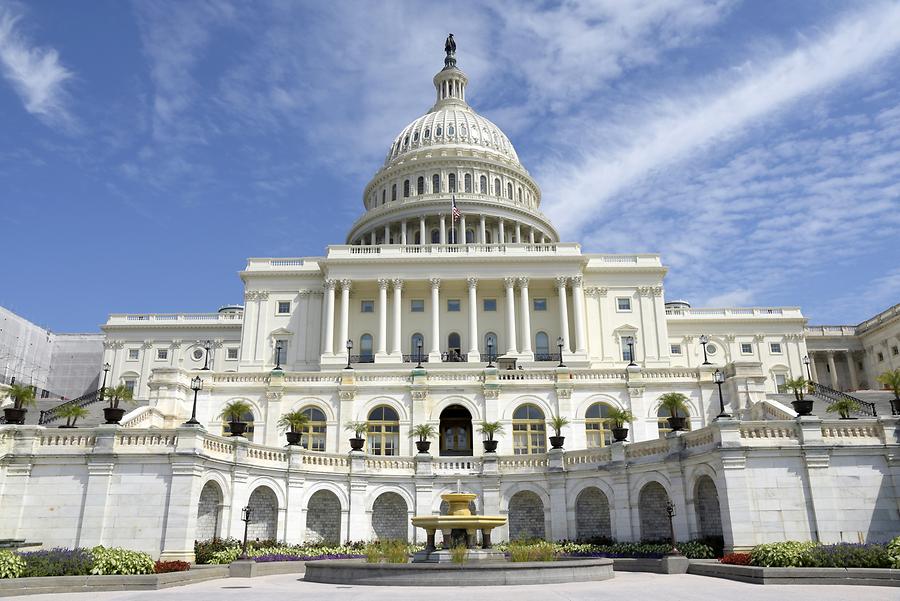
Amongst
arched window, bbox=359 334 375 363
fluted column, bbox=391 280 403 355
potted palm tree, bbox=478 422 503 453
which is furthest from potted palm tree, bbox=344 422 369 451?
arched window, bbox=359 334 375 363

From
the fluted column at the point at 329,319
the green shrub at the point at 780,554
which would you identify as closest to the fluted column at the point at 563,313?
the fluted column at the point at 329,319

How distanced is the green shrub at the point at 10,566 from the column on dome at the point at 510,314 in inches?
2248

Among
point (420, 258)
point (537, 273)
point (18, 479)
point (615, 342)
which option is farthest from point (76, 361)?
point (18, 479)

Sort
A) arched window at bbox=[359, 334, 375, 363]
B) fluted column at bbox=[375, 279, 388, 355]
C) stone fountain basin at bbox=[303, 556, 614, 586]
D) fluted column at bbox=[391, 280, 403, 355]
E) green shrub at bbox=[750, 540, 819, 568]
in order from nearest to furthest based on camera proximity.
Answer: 1. stone fountain basin at bbox=[303, 556, 614, 586]
2. green shrub at bbox=[750, 540, 819, 568]
3. fluted column at bbox=[391, 280, 403, 355]
4. fluted column at bbox=[375, 279, 388, 355]
5. arched window at bbox=[359, 334, 375, 363]

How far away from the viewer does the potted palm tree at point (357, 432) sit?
4047 centimetres

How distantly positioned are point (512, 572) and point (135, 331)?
88964 millimetres

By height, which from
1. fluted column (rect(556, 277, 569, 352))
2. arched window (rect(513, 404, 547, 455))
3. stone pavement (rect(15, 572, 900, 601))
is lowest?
stone pavement (rect(15, 572, 900, 601))

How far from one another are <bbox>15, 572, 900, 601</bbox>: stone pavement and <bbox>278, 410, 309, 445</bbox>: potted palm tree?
534 inches

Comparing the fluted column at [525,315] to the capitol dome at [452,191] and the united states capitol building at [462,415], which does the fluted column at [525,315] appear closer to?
the united states capitol building at [462,415]

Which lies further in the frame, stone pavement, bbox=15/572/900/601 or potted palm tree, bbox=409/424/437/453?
potted palm tree, bbox=409/424/437/453

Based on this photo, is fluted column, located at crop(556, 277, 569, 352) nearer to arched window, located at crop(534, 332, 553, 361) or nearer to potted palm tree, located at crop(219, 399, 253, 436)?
arched window, located at crop(534, 332, 553, 361)

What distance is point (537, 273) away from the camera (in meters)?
81.2

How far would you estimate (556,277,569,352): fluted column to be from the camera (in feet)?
258

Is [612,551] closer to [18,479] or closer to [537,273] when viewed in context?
[18,479]
